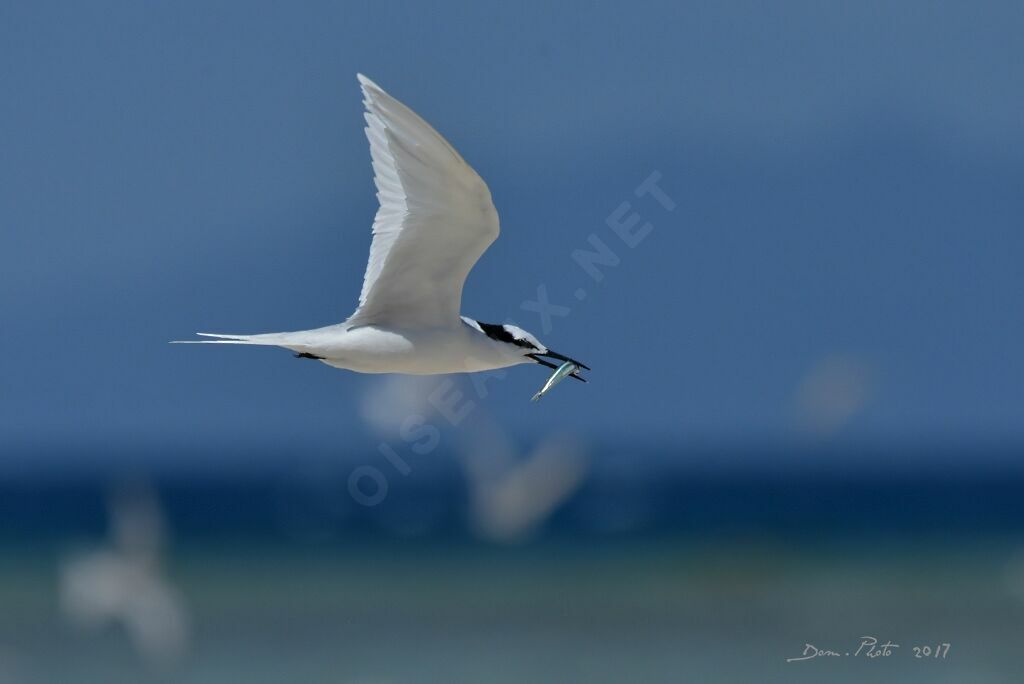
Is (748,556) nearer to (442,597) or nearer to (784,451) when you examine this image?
(442,597)

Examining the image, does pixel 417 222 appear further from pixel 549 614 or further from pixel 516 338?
pixel 549 614

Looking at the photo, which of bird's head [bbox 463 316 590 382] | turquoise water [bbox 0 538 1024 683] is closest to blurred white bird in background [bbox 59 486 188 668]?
turquoise water [bbox 0 538 1024 683]

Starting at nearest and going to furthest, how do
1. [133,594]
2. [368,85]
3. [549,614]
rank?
[368,85]
[549,614]
[133,594]

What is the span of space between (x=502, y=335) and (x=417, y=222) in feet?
2.86

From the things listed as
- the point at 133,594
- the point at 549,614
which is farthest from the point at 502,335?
the point at 133,594

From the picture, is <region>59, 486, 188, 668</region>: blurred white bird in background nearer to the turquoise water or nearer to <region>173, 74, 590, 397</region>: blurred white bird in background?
the turquoise water

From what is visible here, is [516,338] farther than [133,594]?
No

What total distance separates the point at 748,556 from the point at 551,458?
350 inches

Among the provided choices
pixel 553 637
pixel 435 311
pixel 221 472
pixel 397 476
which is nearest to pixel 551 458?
pixel 397 476

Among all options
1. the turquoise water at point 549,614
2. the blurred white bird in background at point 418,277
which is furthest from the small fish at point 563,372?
the turquoise water at point 549,614

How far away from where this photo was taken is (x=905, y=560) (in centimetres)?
2777

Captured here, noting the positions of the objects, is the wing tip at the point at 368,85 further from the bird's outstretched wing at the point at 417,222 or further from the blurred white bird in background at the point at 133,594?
the blurred white bird in background at the point at 133,594

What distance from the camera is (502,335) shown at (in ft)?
29.8

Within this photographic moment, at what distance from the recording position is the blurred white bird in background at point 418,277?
325 inches
